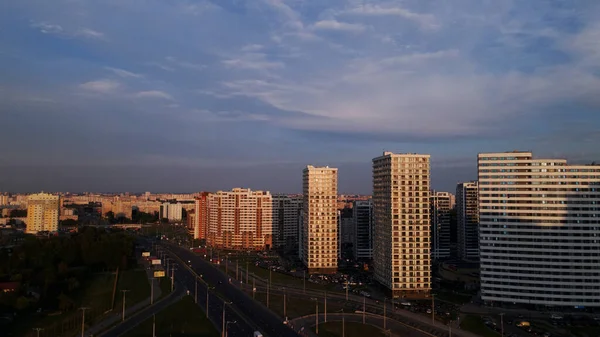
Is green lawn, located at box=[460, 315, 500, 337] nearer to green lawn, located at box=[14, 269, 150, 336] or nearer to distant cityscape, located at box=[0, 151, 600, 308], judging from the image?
distant cityscape, located at box=[0, 151, 600, 308]

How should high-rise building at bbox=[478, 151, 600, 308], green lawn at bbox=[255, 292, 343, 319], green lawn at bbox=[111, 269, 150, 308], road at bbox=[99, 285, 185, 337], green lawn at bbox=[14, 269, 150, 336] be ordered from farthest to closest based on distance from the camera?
1. green lawn at bbox=[111, 269, 150, 308]
2. high-rise building at bbox=[478, 151, 600, 308]
3. green lawn at bbox=[255, 292, 343, 319]
4. green lawn at bbox=[14, 269, 150, 336]
5. road at bbox=[99, 285, 185, 337]

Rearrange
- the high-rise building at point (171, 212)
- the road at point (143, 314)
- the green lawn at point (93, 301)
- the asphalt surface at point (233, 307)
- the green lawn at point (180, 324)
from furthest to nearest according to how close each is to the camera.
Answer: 1. the high-rise building at point (171, 212)
2. the green lawn at point (93, 301)
3. the asphalt surface at point (233, 307)
4. the road at point (143, 314)
5. the green lawn at point (180, 324)

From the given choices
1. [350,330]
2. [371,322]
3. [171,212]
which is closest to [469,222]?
[371,322]

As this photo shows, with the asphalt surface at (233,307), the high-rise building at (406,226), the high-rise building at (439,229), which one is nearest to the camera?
the asphalt surface at (233,307)

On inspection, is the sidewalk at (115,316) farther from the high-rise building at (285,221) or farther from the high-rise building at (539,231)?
the high-rise building at (285,221)

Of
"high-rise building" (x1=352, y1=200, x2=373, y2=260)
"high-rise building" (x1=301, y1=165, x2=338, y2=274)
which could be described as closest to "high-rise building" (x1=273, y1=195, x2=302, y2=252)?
"high-rise building" (x1=352, y1=200, x2=373, y2=260)

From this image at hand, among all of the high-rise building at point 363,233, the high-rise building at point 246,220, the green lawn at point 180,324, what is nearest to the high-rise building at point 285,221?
the high-rise building at point 246,220

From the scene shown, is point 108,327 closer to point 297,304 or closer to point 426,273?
point 297,304
